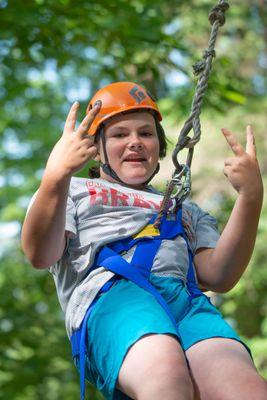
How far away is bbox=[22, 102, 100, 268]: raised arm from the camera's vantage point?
2.13 meters

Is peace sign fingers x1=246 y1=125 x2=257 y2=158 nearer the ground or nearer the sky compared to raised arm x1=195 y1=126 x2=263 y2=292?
nearer the sky

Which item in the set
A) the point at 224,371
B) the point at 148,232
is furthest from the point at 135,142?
the point at 224,371

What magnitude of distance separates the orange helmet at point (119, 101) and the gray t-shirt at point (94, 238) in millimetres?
259

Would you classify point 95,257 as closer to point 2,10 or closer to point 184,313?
point 184,313

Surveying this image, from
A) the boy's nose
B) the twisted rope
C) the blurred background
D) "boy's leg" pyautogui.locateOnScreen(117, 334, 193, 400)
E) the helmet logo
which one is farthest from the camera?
the blurred background

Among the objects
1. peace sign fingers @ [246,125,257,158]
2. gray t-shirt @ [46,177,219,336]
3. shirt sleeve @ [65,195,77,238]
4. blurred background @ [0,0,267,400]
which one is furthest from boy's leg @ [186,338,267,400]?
blurred background @ [0,0,267,400]

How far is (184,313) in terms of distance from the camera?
2.32 m

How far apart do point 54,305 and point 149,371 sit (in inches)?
358

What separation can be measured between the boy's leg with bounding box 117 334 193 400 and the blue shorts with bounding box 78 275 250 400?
0.03 metres

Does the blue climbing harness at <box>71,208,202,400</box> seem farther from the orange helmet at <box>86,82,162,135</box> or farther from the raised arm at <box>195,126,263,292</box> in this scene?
the orange helmet at <box>86,82,162,135</box>

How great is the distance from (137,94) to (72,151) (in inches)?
25.6

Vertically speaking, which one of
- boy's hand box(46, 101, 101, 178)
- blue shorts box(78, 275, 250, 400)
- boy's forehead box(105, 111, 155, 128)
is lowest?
blue shorts box(78, 275, 250, 400)

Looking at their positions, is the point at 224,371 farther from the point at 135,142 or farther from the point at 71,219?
the point at 135,142

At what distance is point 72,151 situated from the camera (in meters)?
2.15
